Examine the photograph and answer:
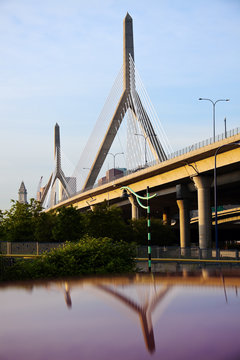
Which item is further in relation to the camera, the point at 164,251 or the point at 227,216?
the point at 227,216

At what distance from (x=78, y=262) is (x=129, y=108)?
4194 centimetres

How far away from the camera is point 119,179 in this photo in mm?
76750

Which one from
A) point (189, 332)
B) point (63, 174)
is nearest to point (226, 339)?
point (189, 332)

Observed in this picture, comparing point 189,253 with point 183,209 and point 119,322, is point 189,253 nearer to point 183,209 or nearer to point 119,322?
point 183,209

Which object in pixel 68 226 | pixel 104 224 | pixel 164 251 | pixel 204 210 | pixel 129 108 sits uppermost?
pixel 129 108

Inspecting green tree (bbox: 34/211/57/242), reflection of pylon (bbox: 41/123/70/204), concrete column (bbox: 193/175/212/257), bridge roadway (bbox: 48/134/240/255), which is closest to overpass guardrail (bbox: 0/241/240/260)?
bridge roadway (bbox: 48/134/240/255)

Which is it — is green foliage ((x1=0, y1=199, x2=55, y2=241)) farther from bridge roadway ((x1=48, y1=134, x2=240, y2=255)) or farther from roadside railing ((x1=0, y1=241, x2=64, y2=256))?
bridge roadway ((x1=48, y1=134, x2=240, y2=255))

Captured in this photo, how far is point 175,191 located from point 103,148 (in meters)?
12.5

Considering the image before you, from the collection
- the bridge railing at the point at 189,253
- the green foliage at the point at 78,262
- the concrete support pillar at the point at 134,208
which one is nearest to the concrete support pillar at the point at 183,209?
the concrete support pillar at the point at 134,208

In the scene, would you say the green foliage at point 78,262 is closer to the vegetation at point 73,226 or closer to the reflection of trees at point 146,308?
the reflection of trees at point 146,308

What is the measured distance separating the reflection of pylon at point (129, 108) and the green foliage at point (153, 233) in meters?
9.05

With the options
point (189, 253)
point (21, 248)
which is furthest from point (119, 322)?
point (21, 248)

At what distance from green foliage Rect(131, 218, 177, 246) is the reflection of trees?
4202 centimetres

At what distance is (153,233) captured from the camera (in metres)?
68.2
